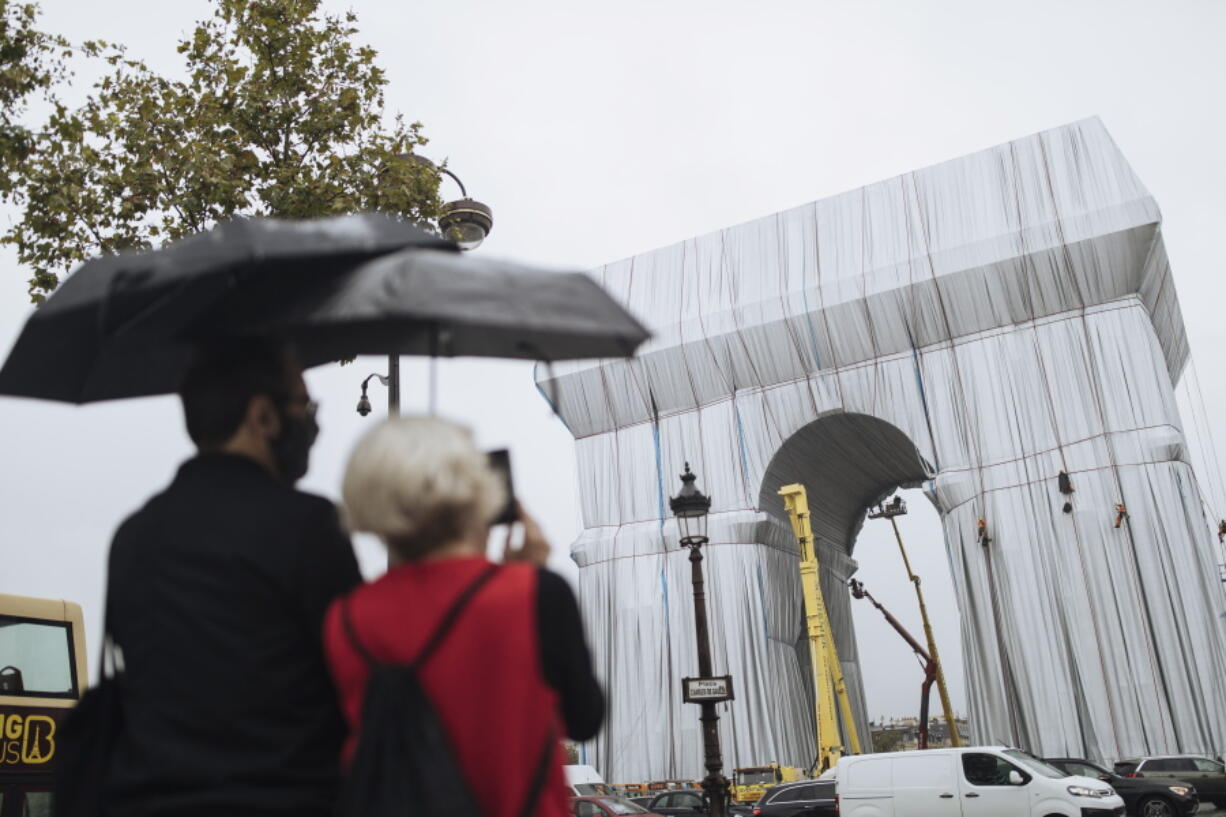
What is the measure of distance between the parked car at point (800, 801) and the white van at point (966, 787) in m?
1.57

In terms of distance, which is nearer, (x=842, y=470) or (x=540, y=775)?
(x=540, y=775)

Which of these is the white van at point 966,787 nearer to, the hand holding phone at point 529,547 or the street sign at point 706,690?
the street sign at point 706,690

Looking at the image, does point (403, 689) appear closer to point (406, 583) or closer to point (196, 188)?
point (406, 583)

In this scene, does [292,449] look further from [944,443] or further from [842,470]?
[842,470]

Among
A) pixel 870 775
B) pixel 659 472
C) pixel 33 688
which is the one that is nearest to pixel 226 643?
pixel 33 688

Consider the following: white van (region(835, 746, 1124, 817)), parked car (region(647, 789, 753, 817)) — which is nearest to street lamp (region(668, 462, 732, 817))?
white van (region(835, 746, 1124, 817))

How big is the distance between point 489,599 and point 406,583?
0.54 ft

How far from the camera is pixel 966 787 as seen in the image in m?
14.0

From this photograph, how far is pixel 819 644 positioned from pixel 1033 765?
1051 cm

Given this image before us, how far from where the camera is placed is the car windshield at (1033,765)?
44.7 ft

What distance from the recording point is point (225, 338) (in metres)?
2.32

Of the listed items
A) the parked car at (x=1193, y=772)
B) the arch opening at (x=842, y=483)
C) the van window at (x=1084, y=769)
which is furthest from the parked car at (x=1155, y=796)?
the arch opening at (x=842, y=483)

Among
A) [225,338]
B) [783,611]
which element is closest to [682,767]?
[783,611]

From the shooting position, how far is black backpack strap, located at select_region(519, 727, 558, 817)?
175cm
